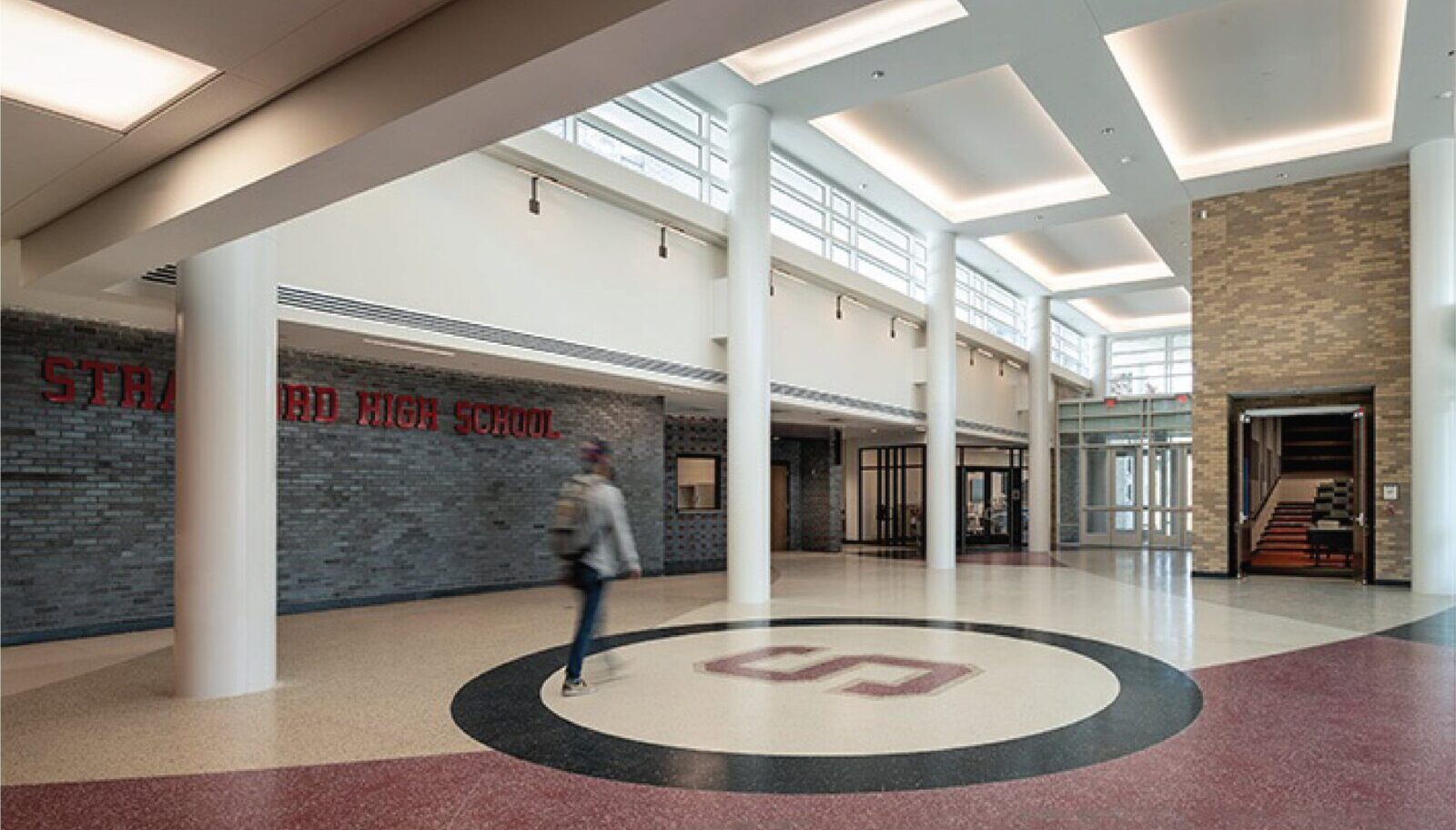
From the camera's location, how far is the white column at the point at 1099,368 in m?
29.9

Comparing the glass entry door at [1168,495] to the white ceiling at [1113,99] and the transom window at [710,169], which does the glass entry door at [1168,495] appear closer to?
the white ceiling at [1113,99]

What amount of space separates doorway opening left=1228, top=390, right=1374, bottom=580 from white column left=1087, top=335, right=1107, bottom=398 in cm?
893

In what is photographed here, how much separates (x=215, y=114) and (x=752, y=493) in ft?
26.1

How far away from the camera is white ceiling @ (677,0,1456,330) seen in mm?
10000

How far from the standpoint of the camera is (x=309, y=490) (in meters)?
10.1

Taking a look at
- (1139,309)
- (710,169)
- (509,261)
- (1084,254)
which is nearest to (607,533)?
(509,261)

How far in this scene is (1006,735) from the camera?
16.7ft

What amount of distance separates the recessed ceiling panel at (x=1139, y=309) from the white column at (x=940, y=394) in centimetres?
918

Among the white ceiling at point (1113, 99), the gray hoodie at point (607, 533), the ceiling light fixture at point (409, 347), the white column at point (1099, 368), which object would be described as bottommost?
the gray hoodie at point (607, 533)

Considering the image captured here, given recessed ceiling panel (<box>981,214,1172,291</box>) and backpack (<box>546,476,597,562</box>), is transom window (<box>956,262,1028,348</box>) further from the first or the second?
backpack (<box>546,476,597,562</box>)

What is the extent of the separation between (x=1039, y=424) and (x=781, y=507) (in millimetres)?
7215

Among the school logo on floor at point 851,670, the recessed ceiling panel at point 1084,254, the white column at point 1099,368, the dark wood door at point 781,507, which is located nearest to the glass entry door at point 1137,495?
the recessed ceiling panel at point 1084,254

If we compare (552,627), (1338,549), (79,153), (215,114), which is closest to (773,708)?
(552,627)

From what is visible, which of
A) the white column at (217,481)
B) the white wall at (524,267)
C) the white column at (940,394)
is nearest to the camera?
the white column at (217,481)
